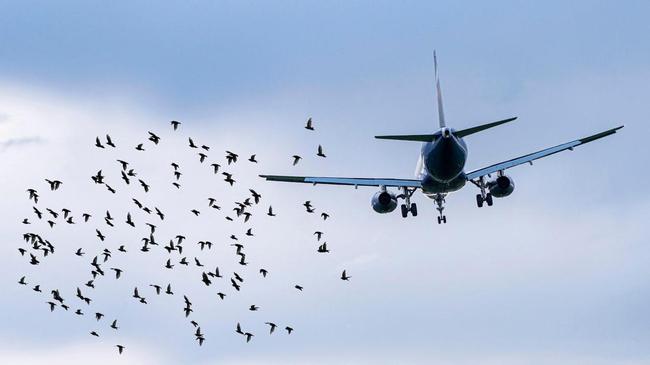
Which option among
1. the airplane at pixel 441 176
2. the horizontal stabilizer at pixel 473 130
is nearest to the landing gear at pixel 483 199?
the airplane at pixel 441 176

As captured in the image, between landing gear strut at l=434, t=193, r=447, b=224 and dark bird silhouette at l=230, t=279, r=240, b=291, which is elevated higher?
landing gear strut at l=434, t=193, r=447, b=224

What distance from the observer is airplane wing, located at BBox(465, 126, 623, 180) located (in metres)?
74.4

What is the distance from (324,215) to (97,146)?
1766 cm

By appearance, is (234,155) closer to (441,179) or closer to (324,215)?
(324,215)

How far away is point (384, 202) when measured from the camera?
77.2 meters

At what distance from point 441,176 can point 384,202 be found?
38.5 ft

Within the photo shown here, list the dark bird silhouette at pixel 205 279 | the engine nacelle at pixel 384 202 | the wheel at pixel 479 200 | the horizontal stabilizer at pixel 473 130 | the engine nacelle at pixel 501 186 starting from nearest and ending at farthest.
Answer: the dark bird silhouette at pixel 205 279 → the horizontal stabilizer at pixel 473 130 → the engine nacelle at pixel 501 186 → the wheel at pixel 479 200 → the engine nacelle at pixel 384 202

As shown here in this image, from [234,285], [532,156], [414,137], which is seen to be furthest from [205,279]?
[532,156]

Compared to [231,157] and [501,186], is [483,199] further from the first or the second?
[231,157]

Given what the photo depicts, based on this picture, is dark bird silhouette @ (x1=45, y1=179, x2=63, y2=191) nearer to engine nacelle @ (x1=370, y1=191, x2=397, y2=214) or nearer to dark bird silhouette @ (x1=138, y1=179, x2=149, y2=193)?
dark bird silhouette @ (x1=138, y1=179, x2=149, y2=193)

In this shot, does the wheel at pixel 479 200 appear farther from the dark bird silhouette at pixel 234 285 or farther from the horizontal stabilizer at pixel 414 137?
the dark bird silhouette at pixel 234 285

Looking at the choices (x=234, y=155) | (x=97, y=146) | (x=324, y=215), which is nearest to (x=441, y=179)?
(x=324, y=215)

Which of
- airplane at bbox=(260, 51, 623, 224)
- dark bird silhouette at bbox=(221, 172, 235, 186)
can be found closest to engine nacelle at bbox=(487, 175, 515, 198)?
airplane at bbox=(260, 51, 623, 224)

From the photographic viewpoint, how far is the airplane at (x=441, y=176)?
208 ft
